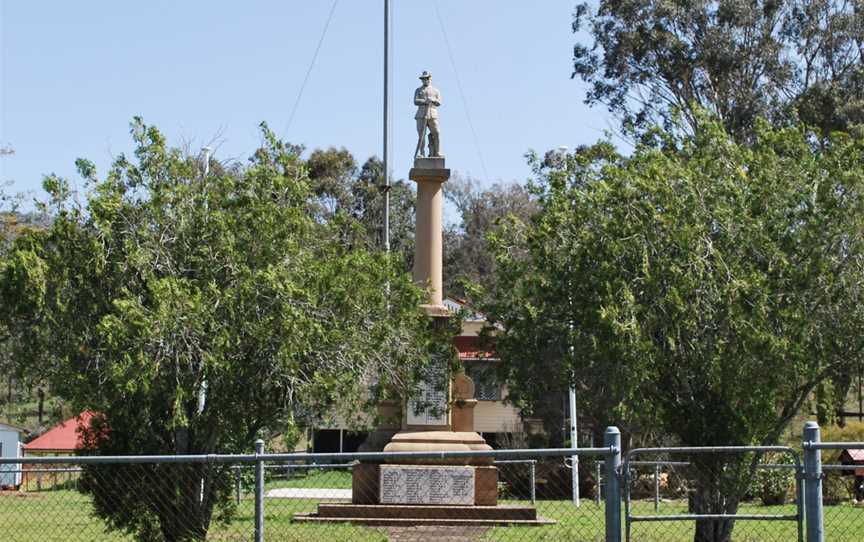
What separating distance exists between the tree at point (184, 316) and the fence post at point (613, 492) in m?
5.73

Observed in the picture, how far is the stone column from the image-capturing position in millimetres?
21203

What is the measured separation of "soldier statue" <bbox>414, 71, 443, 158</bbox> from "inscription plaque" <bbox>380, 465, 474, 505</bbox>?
18.2 feet

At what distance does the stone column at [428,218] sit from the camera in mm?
21203

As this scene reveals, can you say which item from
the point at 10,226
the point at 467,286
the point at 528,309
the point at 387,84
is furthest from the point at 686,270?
the point at 10,226

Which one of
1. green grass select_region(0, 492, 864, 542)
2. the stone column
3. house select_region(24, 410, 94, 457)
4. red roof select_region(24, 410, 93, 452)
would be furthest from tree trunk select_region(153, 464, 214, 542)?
red roof select_region(24, 410, 93, 452)

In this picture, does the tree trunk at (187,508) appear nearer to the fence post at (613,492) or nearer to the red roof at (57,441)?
the fence post at (613,492)

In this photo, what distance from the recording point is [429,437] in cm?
2006

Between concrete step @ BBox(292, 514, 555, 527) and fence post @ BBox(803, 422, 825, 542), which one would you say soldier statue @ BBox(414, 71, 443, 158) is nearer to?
concrete step @ BBox(292, 514, 555, 527)

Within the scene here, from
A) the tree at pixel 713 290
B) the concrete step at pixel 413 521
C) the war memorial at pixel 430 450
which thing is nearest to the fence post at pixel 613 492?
the tree at pixel 713 290

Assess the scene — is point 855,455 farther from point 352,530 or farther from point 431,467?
point 352,530

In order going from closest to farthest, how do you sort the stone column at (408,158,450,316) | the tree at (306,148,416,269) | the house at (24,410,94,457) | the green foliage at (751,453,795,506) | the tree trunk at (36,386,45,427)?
the tree trunk at (36,386,45,427) < the stone column at (408,158,450,316) < the green foliage at (751,453,795,506) < the house at (24,410,94,457) < the tree at (306,148,416,269)

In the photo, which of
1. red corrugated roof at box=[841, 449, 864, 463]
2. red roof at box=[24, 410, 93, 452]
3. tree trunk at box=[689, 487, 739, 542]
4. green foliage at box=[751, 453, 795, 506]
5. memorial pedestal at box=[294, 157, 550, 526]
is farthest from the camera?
red roof at box=[24, 410, 93, 452]

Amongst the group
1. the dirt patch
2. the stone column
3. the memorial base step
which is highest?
the stone column

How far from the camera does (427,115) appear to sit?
21938mm
